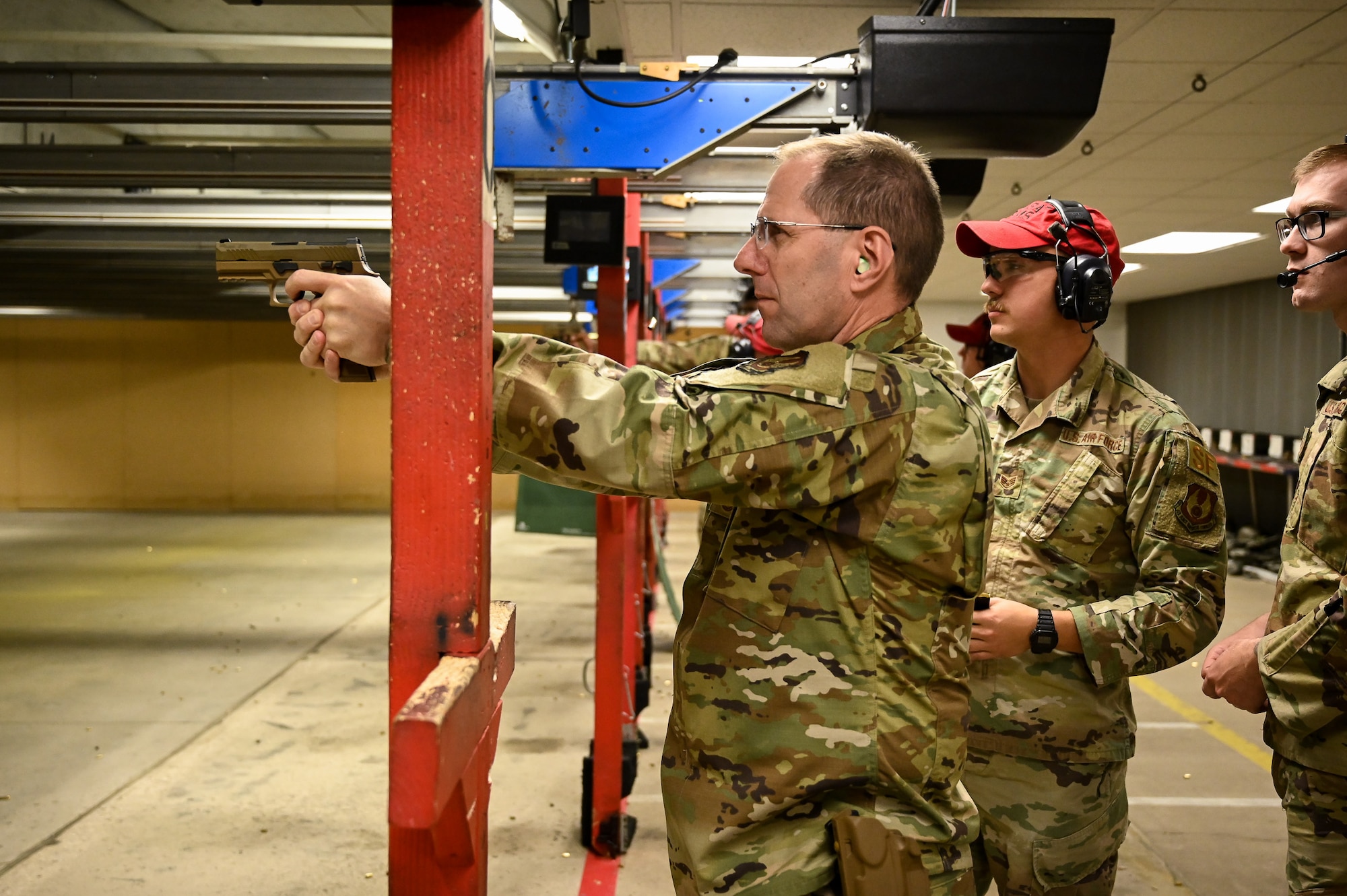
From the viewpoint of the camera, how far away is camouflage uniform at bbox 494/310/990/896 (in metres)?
1.17

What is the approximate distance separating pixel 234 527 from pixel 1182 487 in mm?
12309

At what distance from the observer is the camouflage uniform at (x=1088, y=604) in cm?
194

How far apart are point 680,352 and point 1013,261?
2407mm

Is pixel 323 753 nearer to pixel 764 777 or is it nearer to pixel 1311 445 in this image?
pixel 764 777

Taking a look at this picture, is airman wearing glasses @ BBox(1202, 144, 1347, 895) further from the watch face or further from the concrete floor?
the concrete floor

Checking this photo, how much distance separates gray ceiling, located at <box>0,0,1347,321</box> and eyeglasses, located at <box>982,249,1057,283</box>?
69 cm

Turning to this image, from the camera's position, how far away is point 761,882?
4.06 ft

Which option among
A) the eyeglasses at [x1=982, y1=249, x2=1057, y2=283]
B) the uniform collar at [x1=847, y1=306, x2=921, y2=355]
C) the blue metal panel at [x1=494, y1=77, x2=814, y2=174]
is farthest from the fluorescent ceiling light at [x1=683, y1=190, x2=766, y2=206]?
the uniform collar at [x1=847, y1=306, x2=921, y2=355]

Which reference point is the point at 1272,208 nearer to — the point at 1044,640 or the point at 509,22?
the point at 509,22

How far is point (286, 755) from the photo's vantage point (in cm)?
448

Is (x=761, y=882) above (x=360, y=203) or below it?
below

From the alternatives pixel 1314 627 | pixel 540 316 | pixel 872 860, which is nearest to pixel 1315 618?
pixel 1314 627

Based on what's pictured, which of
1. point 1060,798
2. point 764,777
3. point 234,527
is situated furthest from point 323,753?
point 234,527

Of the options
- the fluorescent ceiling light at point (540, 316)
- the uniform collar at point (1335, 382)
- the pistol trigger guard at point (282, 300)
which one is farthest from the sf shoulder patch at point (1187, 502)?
the fluorescent ceiling light at point (540, 316)
